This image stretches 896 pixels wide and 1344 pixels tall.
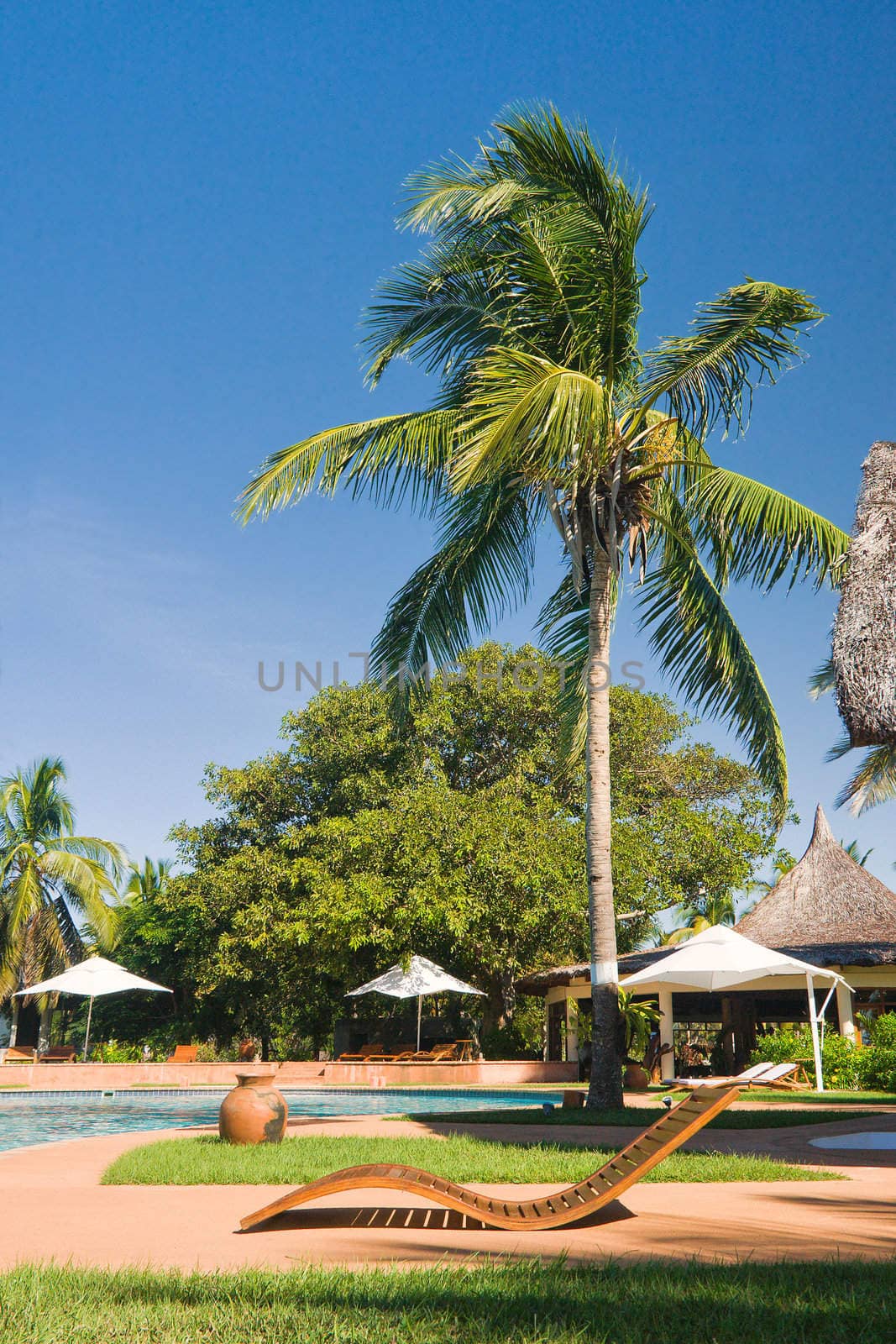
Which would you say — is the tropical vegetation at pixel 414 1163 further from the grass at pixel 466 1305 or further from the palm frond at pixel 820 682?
the palm frond at pixel 820 682

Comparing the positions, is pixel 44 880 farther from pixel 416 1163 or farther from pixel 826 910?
pixel 416 1163

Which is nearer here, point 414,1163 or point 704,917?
point 414,1163

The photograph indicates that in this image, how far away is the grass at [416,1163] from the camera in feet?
20.9

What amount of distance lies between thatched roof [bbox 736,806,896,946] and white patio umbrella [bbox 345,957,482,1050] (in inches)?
237

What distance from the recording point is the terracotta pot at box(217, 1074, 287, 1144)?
8.43 m

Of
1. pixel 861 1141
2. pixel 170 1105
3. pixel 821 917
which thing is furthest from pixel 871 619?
pixel 170 1105

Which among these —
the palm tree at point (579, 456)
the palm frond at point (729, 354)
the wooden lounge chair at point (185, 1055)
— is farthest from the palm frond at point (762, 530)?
the wooden lounge chair at point (185, 1055)

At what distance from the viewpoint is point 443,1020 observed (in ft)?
95.3

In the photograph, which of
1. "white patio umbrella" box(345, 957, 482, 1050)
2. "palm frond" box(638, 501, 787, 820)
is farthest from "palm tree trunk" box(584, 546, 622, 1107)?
"white patio umbrella" box(345, 957, 482, 1050)

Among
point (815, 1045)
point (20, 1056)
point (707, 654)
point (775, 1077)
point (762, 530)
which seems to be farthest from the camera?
point (20, 1056)

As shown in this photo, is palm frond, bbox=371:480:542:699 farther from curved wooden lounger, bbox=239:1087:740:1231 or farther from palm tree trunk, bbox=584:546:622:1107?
curved wooden lounger, bbox=239:1087:740:1231

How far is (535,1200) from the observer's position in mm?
4477

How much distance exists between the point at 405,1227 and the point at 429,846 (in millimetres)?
16782

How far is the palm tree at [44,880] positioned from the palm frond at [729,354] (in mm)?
21898
